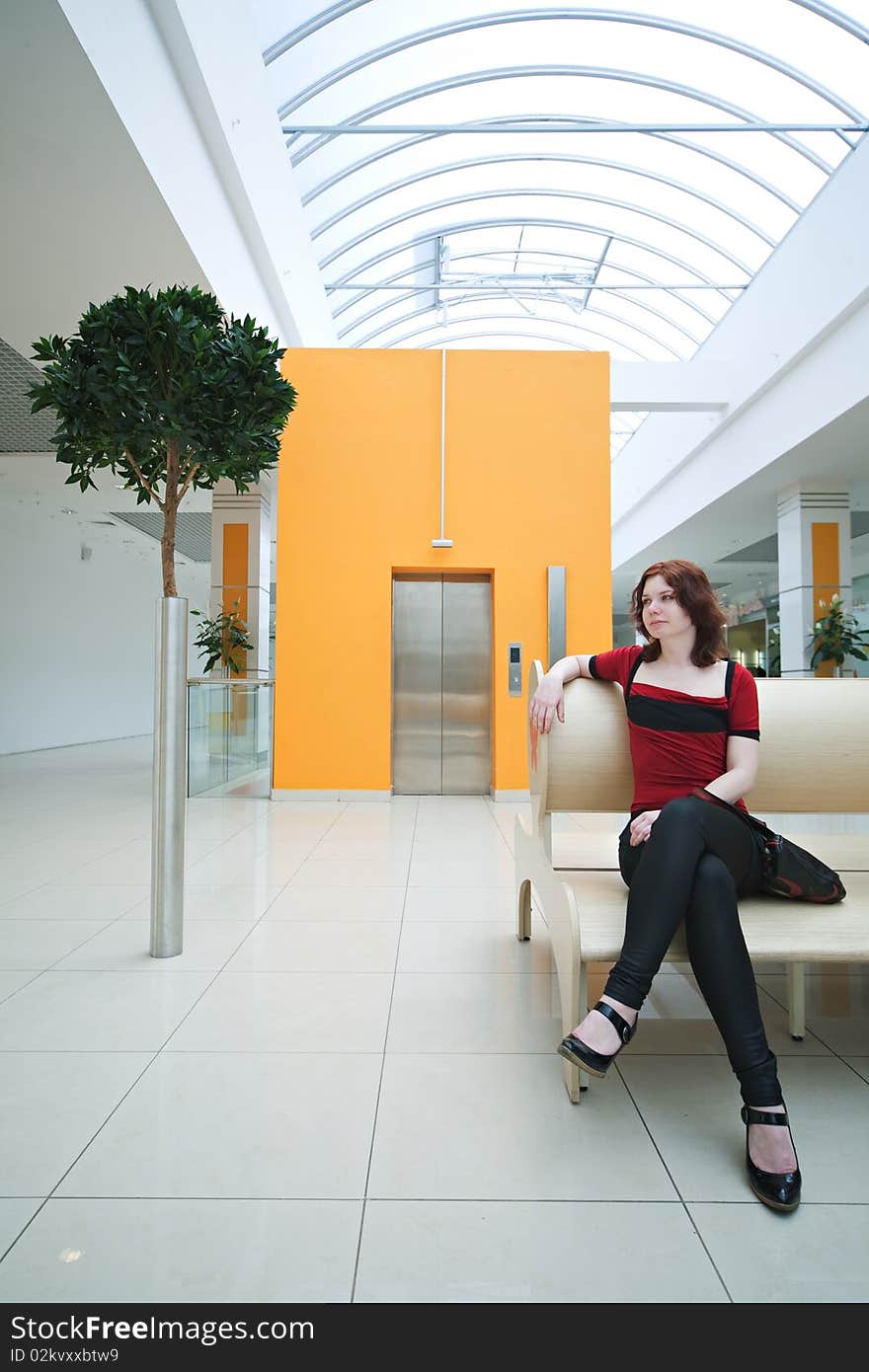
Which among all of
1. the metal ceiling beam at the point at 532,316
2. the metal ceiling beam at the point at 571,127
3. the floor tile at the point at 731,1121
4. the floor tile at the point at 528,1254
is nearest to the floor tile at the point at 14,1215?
the floor tile at the point at 528,1254

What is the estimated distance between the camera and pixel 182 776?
319cm

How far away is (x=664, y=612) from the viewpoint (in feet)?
7.81

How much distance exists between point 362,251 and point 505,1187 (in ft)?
39.3

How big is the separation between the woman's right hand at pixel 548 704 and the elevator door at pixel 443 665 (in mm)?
5306

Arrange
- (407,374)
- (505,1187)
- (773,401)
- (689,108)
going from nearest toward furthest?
1. (505,1187)
2. (407,374)
3. (689,108)
4. (773,401)

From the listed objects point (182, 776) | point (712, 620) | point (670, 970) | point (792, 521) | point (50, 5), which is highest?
point (50, 5)

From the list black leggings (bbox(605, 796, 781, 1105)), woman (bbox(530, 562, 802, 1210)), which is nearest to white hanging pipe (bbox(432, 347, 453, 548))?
woman (bbox(530, 562, 802, 1210))

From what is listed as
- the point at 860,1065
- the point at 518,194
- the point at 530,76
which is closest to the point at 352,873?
the point at 860,1065

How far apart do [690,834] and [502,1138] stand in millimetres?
850

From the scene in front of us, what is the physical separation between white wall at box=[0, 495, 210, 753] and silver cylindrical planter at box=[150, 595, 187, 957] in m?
11.1

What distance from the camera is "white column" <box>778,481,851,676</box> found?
11047 millimetres

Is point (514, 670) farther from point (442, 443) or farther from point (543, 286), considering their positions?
point (543, 286)

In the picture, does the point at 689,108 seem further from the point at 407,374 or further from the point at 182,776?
the point at 182,776
